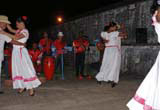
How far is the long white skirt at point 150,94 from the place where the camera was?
343 cm

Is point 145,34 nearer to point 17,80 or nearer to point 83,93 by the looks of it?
point 83,93

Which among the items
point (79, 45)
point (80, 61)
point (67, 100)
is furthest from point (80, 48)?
point (67, 100)

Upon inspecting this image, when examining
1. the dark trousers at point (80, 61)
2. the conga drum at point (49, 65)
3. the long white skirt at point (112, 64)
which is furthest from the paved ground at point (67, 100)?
the dark trousers at point (80, 61)

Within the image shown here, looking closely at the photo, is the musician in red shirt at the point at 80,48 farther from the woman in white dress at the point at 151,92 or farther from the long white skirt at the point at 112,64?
the woman in white dress at the point at 151,92

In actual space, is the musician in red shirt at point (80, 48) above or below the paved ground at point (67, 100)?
above

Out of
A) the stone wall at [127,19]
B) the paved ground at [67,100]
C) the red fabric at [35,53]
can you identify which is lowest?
the paved ground at [67,100]

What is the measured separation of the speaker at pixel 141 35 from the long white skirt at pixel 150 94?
724 cm

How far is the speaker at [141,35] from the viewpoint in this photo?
1055 centimetres

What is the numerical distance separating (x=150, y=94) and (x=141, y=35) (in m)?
7.53

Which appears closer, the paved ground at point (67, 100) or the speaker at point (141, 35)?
the paved ground at point (67, 100)

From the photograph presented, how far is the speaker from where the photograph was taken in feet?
34.6

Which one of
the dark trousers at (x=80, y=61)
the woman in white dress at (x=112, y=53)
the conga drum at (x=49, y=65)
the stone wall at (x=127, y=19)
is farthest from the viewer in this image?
the stone wall at (x=127, y=19)

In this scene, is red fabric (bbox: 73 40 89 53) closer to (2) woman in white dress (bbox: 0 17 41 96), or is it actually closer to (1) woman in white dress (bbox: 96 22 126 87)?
(1) woman in white dress (bbox: 96 22 126 87)

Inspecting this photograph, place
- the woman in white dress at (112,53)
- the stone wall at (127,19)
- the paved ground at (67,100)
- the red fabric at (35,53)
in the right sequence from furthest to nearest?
the stone wall at (127,19)
the red fabric at (35,53)
the woman in white dress at (112,53)
the paved ground at (67,100)
